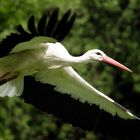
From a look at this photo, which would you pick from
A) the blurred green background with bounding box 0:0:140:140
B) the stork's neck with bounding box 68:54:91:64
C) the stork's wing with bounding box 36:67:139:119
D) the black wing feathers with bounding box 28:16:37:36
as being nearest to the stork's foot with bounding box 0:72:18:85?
the stork's wing with bounding box 36:67:139:119

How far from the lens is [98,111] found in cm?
1091

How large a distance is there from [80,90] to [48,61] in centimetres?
105

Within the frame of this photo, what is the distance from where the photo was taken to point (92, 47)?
612 inches

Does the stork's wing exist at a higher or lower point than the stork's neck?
lower

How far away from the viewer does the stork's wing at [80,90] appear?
10.5m

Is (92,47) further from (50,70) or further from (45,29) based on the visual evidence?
(45,29)

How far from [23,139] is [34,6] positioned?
135 inches

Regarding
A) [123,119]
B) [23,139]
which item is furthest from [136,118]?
[23,139]

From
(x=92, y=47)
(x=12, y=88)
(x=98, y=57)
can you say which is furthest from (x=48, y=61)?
(x=92, y=47)

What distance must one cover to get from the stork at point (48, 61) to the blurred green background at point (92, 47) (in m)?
2.68

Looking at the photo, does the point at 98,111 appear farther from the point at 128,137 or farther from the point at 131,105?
the point at 131,105

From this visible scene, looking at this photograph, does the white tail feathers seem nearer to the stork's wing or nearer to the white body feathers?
the white body feathers

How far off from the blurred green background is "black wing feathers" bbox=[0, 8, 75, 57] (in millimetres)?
4076

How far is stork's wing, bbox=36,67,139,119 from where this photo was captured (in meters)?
10.5
